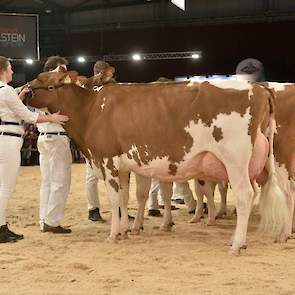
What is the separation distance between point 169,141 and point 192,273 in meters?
1.30

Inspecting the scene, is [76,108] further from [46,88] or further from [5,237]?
[5,237]

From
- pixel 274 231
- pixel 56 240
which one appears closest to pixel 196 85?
pixel 274 231

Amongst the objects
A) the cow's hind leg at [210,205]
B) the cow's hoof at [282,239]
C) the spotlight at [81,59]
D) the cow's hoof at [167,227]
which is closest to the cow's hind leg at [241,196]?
the cow's hoof at [282,239]

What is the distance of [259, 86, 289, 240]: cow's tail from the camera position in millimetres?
5082

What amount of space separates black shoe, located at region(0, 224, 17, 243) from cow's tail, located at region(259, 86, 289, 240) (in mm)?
2429

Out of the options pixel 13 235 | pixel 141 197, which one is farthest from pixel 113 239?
pixel 13 235

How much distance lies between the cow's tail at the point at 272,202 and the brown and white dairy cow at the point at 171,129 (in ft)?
0.07

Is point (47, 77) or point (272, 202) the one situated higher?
point (47, 77)

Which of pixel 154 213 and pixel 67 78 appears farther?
pixel 154 213

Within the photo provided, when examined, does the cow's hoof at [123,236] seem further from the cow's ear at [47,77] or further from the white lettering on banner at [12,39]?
the white lettering on banner at [12,39]

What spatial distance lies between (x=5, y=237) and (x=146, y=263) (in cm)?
164

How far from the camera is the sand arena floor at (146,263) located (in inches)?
158

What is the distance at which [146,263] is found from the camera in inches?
186

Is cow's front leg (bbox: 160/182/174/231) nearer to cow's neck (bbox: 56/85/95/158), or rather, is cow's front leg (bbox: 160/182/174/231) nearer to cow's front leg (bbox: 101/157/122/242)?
cow's front leg (bbox: 101/157/122/242)
